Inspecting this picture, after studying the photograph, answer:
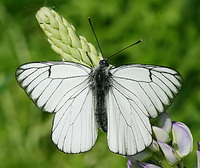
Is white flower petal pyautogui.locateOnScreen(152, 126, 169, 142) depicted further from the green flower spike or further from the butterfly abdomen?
the green flower spike

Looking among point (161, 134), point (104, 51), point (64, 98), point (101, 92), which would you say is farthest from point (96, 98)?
point (104, 51)

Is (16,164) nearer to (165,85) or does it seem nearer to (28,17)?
(28,17)

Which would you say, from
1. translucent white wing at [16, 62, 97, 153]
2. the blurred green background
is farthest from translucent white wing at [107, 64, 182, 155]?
the blurred green background

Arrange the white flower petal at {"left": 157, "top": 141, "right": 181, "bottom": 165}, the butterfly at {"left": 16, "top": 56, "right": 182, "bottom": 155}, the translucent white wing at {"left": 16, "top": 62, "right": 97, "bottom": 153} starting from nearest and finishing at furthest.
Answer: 1. the white flower petal at {"left": 157, "top": 141, "right": 181, "bottom": 165}
2. the butterfly at {"left": 16, "top": 56, "right": 182, "bottom": 155}
3. the translucent white wing at {"left": 16, "top": 62, "right": 97, "bottom": 153}

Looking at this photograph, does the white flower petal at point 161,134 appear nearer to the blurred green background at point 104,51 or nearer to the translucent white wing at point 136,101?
the translucent white wing at point 136,101

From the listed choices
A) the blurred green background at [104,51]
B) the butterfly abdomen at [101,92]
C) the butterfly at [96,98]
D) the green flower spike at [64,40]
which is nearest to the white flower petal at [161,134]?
the butterfly at [96,98]

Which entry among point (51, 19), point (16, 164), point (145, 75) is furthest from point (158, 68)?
point (16, 164)

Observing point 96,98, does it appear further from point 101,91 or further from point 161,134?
point 161,134
